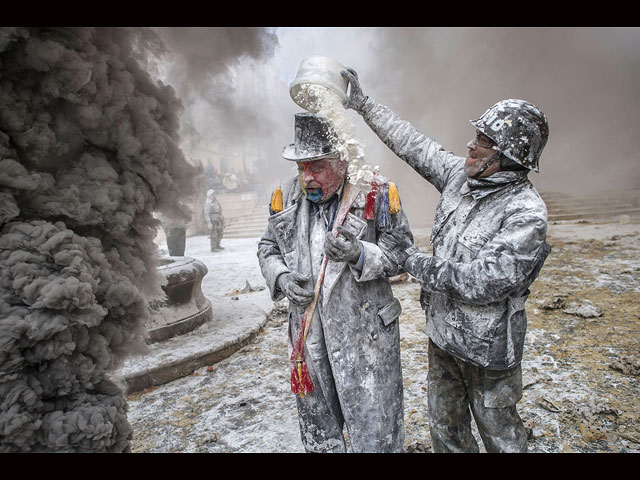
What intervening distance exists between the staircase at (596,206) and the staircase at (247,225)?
1061 centimetres

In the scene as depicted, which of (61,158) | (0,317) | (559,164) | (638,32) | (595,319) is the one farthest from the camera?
(559,164)

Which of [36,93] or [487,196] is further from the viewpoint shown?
[487,196]

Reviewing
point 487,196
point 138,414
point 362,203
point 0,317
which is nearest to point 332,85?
point 362,203

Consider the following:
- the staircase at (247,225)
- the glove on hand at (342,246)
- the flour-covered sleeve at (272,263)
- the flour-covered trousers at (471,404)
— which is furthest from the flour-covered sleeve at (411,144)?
the staircase at (247,225)

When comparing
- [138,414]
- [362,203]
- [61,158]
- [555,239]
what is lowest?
[138,414]

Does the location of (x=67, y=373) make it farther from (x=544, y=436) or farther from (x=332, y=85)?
(x=544, y=436)

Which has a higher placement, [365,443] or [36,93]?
[36,93]

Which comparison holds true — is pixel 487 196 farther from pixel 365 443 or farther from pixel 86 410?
pixel 86 410

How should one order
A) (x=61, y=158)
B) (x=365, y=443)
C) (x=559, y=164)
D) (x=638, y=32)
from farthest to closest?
(x=559, y=164) < (x=638, y=32) < (x=365, y=443) < (x=61, y=158)

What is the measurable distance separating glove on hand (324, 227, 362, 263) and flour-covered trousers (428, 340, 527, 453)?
80 centimetres

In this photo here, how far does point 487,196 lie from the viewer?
6.01 ft

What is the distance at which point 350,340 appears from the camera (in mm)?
1961

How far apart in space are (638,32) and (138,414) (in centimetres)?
1737

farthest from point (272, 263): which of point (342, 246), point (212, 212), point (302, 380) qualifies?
point (212, 212)
